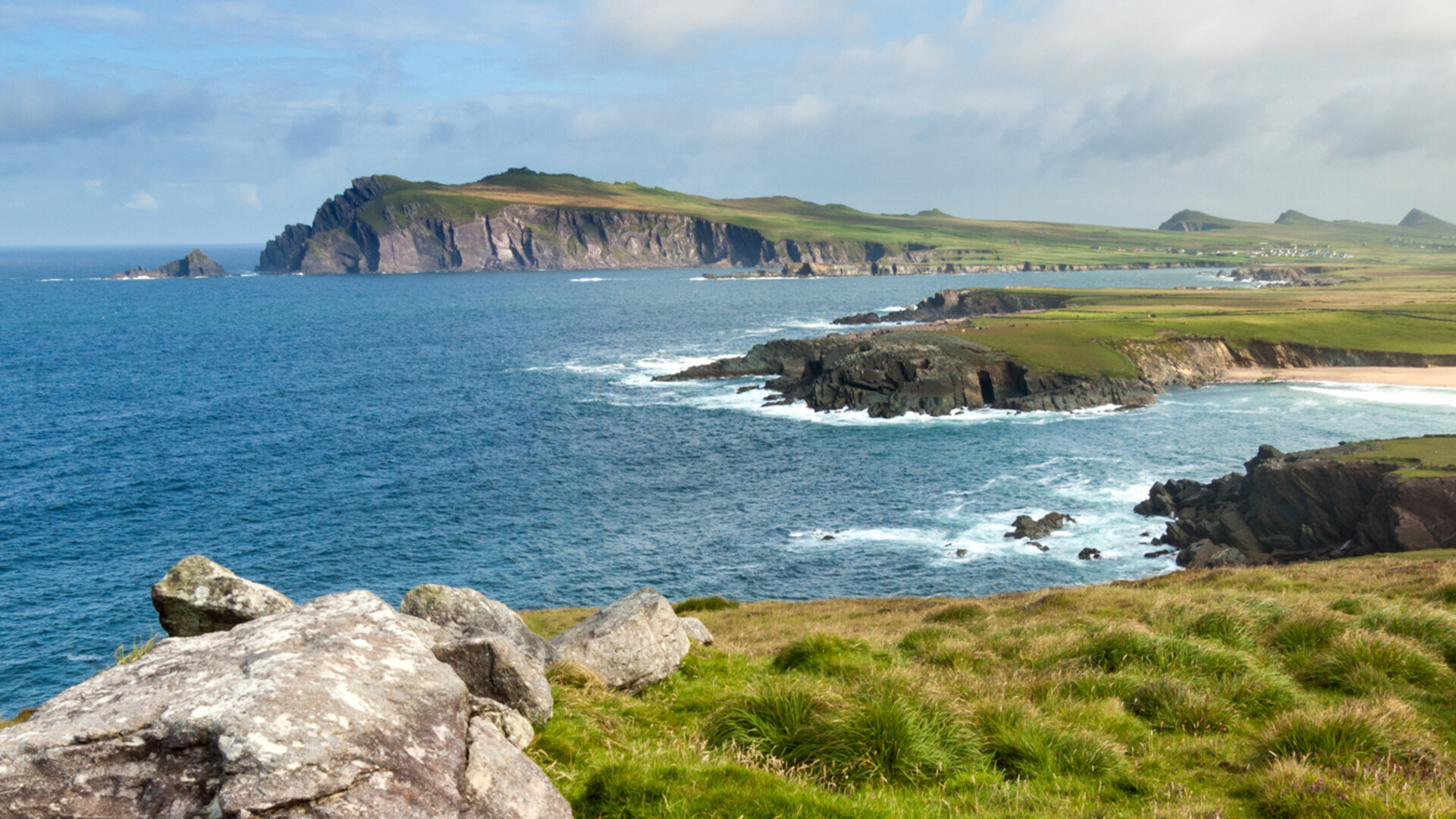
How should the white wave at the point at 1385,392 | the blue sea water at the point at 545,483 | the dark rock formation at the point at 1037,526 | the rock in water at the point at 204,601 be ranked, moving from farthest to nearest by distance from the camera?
the white wave at the point at 1385,392 → the dark rock formation at the point at 1037,526 → the blue sea water at the point at 545,483 → the rock in water at the point at 204,601

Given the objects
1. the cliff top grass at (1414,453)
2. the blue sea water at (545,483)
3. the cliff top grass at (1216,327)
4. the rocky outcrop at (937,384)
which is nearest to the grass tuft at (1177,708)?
the blue sea water at (545,483)

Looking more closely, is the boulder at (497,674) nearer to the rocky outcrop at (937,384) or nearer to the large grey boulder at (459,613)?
the large grey boulder at (459,613)

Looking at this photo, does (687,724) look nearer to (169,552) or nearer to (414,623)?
(414,623)

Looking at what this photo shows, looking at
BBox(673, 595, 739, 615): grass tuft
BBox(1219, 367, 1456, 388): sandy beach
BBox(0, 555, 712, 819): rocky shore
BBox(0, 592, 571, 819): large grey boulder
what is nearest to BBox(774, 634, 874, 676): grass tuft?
BBox(0, 555, 712, 819): rocky shore

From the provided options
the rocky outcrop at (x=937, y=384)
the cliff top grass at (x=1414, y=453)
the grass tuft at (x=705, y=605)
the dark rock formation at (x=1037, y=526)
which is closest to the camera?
the grass tuft at (x=705, y=605)

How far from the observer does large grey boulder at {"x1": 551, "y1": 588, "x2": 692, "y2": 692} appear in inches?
562

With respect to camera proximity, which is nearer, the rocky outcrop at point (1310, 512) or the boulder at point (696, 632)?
the boulder at point (696, 632)

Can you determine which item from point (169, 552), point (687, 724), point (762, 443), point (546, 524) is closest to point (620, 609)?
point (687, 724)

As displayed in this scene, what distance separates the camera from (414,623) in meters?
11.5

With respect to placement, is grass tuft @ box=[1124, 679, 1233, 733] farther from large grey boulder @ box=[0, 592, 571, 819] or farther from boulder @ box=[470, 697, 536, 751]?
large grey boulder @ box=[0, 592, 571, 819]

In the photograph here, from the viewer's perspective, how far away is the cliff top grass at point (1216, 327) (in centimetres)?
10681

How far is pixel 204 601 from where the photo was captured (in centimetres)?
1330

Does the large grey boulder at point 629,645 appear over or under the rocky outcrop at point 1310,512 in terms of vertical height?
over

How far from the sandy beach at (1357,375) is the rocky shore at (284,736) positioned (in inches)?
4691
